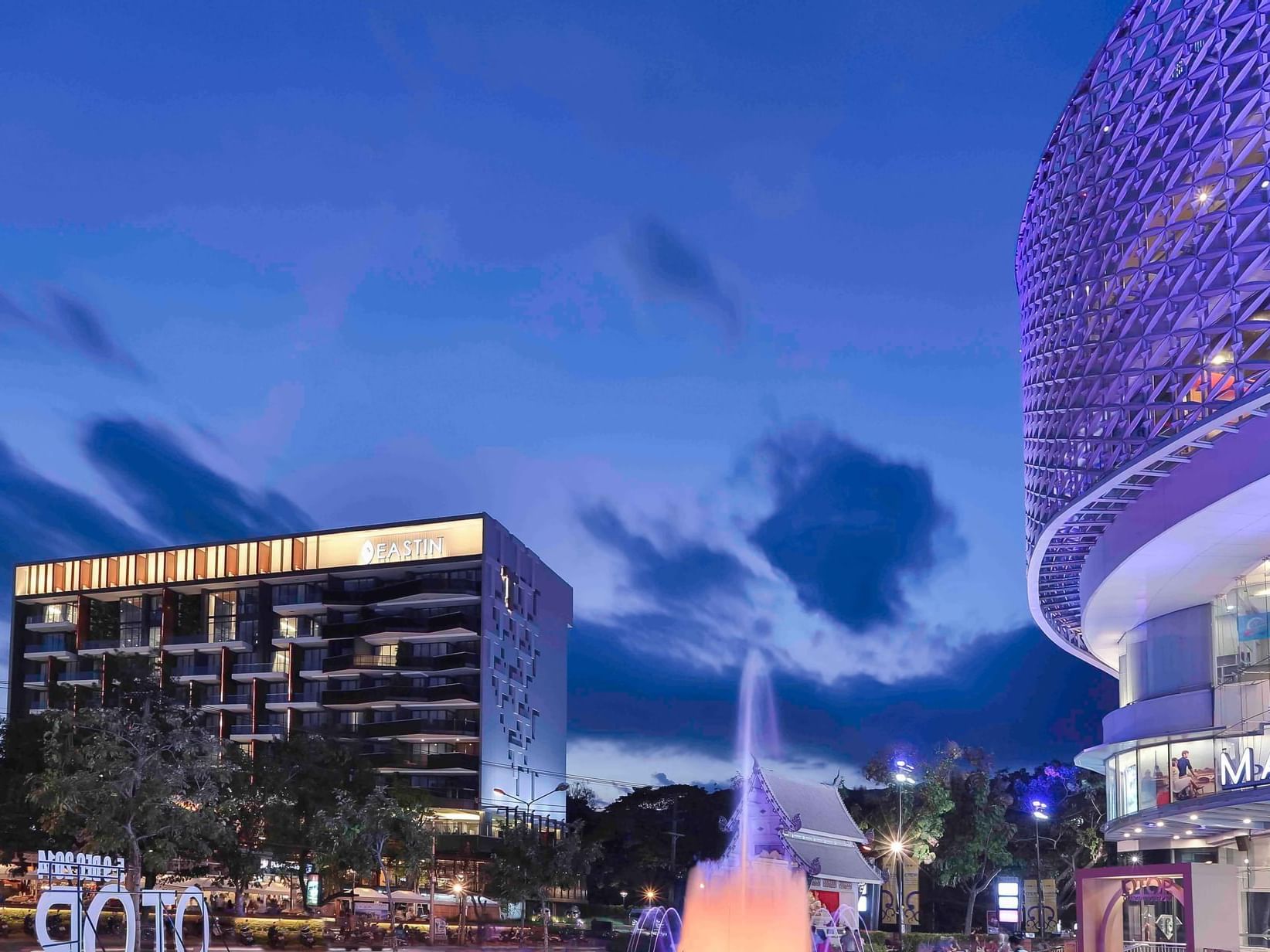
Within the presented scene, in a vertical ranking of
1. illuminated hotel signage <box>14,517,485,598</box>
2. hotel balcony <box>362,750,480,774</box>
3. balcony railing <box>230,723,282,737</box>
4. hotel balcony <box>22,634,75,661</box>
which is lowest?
hotel balcony <box>362,750,480,774</box>

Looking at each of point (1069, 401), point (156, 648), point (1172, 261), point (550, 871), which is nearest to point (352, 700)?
point (156, 648)

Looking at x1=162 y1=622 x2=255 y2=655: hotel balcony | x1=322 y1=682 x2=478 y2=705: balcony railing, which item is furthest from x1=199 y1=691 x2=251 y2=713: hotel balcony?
x1=322 y1=682 x2=478 y2=705: balcony railing

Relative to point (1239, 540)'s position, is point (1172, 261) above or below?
above

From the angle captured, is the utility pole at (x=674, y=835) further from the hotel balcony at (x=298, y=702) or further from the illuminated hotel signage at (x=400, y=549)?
the hotel balcony at (x=298, y=702)

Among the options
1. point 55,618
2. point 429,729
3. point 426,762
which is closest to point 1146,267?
point 429,729

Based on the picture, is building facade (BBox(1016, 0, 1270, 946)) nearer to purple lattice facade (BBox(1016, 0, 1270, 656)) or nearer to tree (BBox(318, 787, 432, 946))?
purple lattice facade (BBox(1016, 0, 1270, 656))

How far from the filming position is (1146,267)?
44219 millimetres

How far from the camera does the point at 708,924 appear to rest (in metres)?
56.1

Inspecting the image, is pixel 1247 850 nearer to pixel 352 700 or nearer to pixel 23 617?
pixel 352 700

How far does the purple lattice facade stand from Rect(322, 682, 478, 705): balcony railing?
57.4 metres

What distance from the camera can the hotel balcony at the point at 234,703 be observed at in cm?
11419

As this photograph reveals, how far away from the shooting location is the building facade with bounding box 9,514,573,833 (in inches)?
4085

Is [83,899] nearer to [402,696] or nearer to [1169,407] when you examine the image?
[1169,407]

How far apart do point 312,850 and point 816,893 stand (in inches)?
1003
